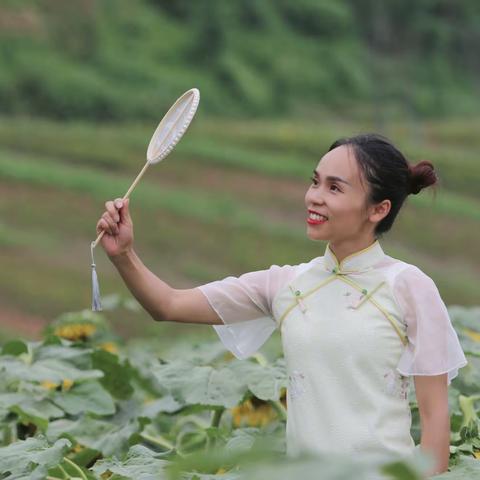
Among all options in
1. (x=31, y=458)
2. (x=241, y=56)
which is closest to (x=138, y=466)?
(x=31, y=458)

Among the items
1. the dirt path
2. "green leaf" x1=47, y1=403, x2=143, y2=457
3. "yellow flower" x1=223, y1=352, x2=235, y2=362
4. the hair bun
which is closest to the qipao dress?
the hair bun

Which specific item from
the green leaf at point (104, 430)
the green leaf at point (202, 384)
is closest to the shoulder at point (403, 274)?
the green leaf at point (202, 384)

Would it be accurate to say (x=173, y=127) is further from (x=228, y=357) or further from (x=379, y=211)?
(x=228, y=357)

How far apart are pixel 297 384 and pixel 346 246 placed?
183 millimetres

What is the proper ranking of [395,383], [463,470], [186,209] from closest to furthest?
[463,470] → [395,383] → [186,209]

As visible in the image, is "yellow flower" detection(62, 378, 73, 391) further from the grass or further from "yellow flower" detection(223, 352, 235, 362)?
the grass

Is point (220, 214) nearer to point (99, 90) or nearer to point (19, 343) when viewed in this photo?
point (99, 90)

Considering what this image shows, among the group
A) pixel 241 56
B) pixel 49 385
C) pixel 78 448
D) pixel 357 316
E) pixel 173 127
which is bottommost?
pixel 78 448

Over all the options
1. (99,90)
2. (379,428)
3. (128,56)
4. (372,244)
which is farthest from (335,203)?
(128,56)

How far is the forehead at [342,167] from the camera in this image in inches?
70.6

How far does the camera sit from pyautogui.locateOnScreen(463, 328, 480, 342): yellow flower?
2.79 meters

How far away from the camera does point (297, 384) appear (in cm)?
180

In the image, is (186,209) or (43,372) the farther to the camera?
(186,209)

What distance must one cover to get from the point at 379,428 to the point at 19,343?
3.90ft
